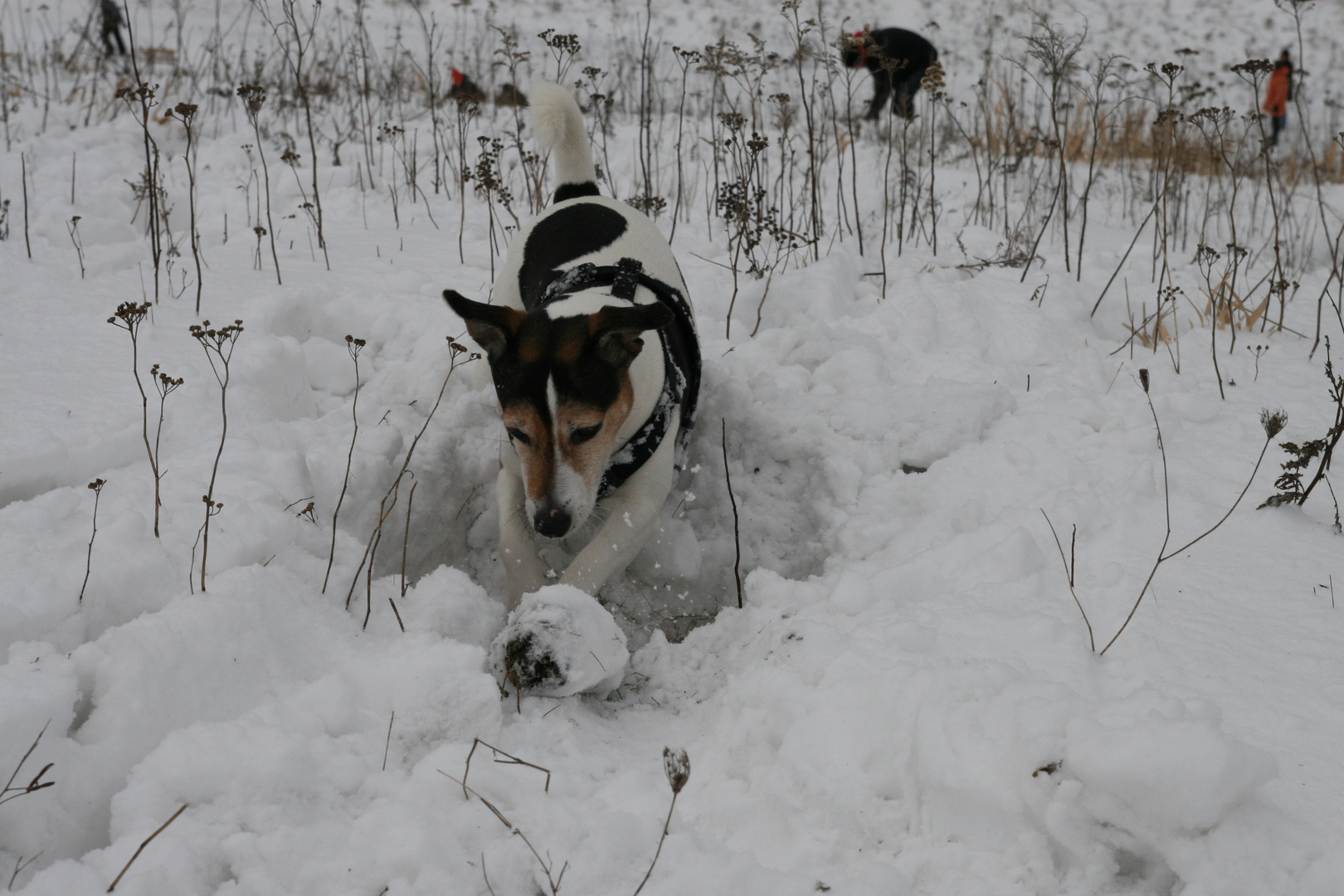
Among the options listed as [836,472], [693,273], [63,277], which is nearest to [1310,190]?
[693,273]

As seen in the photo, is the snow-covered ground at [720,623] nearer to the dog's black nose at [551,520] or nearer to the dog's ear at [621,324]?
the dog's black nose at [551,520]

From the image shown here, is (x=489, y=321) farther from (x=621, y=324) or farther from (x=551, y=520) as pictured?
(x=551, y=520)

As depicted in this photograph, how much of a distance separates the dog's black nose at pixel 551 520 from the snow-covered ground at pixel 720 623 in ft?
0.91

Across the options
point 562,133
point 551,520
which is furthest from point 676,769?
point 562,133

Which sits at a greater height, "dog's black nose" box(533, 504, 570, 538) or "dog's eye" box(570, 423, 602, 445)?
"dog's eye" box(570, 423, 602, 445)

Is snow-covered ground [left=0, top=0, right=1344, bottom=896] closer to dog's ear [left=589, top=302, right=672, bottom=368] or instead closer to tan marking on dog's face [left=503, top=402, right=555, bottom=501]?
tan marking on dog's face [left=503, top=402, right=555, bottom=501]

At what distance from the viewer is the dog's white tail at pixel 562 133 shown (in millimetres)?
4027

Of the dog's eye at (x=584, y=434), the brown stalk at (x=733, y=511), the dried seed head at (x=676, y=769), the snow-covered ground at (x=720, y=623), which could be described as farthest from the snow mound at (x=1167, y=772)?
the dog's eye at (x=584, y=434)

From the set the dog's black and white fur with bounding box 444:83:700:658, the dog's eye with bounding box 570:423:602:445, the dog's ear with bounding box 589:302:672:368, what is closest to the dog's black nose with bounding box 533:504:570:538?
the dog's black and white fur with bounding box 444:83:700:658

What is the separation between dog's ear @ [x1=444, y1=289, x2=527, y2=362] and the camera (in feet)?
8.79

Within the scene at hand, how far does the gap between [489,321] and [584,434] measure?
18.0 inches

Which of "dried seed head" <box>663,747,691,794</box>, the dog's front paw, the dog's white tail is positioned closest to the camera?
"dried seed head" <box>663,747,691,794</box>

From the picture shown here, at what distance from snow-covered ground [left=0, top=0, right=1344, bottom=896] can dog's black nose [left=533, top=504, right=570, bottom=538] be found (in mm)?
277

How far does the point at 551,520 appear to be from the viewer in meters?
2.67
